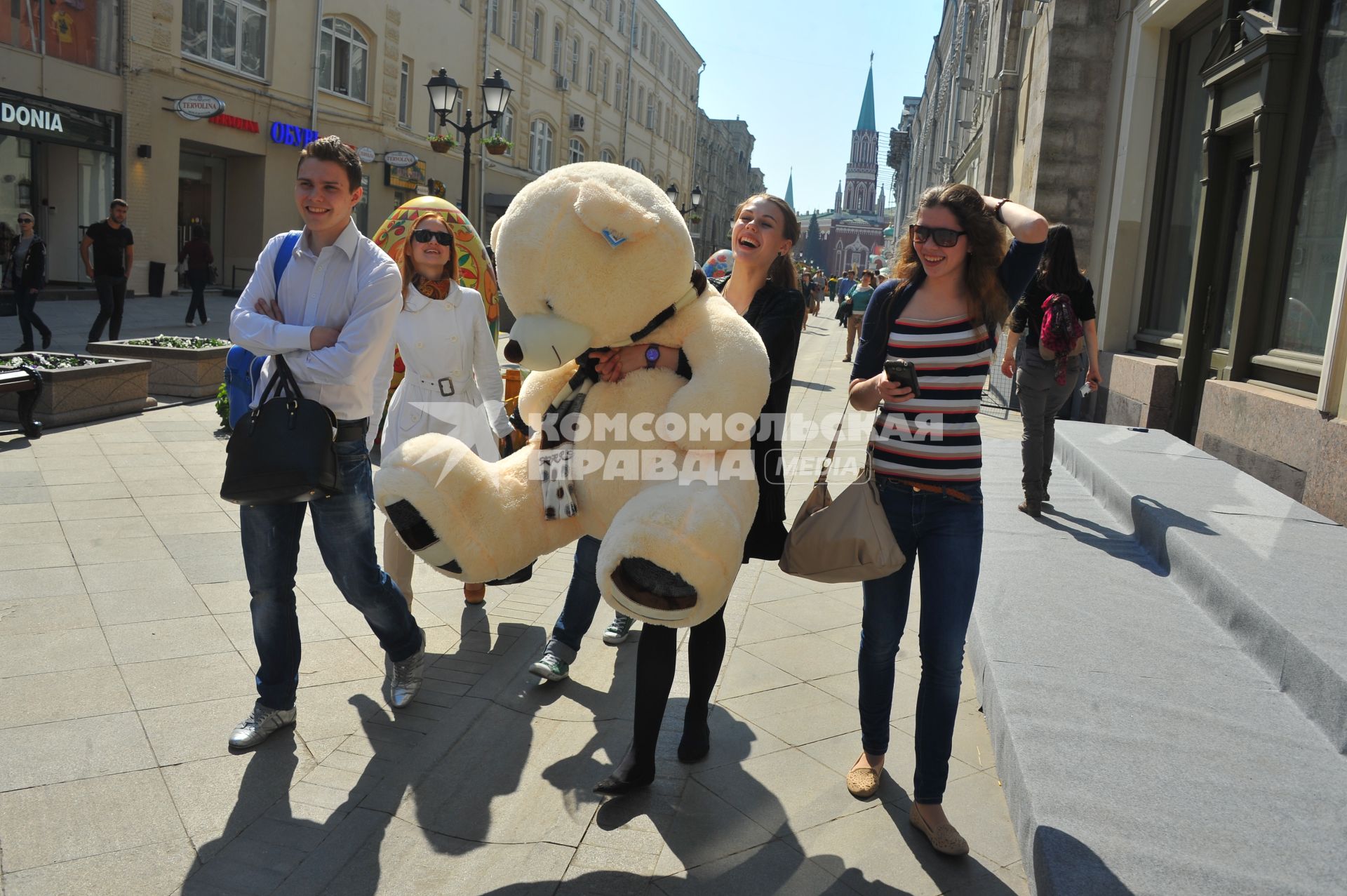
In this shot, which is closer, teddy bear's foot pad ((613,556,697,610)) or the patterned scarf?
teddy bear's foot pad ((613,556,697,610))

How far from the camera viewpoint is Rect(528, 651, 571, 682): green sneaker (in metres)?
4.14

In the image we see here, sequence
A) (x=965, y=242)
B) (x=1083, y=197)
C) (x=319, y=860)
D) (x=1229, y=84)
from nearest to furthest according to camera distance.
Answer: (x=319, y=860), (x=965, y=242), (x=1229, y=84), (x=1083, y=197)

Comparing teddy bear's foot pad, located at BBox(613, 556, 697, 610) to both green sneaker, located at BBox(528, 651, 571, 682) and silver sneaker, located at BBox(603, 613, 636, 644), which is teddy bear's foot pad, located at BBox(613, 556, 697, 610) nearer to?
green sneaker, located at BBox(528, 651, 571, 682)

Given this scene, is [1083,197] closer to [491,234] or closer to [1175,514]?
[1175,514]

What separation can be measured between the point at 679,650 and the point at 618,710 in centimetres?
72

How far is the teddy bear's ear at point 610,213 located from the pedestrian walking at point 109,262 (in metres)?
11.8

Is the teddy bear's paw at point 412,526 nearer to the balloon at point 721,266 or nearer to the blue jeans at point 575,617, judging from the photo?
the blue jeans at point 575,617

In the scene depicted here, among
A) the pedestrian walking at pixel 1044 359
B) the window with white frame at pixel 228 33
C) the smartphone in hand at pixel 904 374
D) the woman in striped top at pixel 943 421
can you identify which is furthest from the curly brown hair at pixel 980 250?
the window with white frame at pixel 228 33

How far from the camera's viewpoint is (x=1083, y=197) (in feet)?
40.0

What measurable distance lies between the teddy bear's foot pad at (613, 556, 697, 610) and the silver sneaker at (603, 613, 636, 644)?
2.22 metres

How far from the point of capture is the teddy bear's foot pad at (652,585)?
96.8 inches

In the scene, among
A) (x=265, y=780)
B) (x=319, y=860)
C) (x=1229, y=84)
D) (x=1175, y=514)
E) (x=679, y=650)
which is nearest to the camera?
(x=319, y=860)

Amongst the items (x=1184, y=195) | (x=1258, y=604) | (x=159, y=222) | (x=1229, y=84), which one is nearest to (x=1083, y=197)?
(x=1184, y=195)

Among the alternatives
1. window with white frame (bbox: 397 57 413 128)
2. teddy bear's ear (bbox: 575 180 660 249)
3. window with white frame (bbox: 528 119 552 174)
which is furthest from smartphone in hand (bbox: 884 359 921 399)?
window with white frame (bbox: 528 119 552 174)
